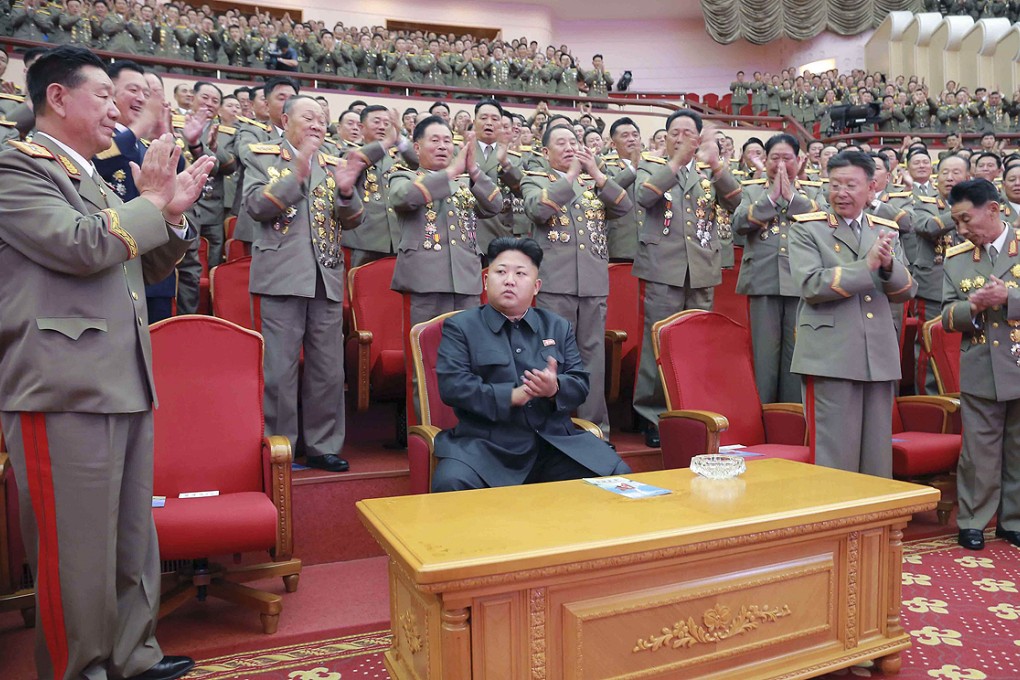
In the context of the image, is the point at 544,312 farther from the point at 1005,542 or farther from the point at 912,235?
the point at 912,235

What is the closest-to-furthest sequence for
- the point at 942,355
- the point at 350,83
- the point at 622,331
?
the point at 942,355 < the point at 622,331 < the point at 350,83

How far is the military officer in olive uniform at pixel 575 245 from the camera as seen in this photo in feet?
10.5

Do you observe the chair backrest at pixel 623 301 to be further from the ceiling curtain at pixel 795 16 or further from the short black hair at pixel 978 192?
the ceiling curtain at pixel 795 16

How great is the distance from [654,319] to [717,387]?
538mm

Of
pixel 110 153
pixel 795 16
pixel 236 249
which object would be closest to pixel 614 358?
pixel 236 249

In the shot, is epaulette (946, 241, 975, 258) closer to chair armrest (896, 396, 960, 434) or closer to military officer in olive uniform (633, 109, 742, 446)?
chair armrest (896, 396, 960, 434)

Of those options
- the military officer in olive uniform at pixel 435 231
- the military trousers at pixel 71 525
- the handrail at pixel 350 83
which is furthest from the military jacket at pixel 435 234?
the handrail at pixel 350 83

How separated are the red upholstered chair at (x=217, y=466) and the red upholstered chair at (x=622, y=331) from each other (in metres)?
1.63

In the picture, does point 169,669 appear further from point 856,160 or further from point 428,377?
point 856,160

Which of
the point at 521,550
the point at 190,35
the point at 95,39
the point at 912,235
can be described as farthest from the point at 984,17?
the point at 521,550

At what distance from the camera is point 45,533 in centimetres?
158

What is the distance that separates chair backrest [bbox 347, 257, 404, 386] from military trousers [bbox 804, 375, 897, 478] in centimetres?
165

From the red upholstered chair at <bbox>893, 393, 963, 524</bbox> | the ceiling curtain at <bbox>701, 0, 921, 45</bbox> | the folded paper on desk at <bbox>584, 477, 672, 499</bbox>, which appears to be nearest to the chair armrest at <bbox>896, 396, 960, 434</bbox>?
the red upholstered chair at <bbox>893, 393, 963, 524</bbox>

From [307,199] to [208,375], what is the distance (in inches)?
31.2
